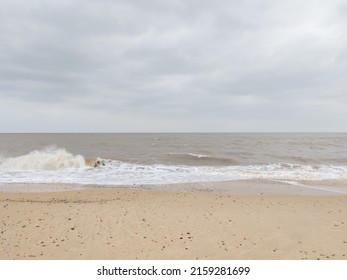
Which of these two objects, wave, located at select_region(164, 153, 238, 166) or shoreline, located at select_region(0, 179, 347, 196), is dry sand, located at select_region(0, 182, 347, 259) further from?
wave, located at select_region(164, 153, 238, 166)

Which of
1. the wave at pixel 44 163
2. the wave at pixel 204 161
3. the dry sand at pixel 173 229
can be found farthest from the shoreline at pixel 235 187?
the wave at pixel 204 161

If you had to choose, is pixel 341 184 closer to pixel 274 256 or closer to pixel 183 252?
pixel 274 256

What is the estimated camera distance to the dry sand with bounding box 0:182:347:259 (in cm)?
500

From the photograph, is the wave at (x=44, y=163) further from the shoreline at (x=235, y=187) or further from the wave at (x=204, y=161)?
the wave at (x=204, y=161)

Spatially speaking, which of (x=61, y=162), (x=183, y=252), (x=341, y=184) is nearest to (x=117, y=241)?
(x=183, y=252)

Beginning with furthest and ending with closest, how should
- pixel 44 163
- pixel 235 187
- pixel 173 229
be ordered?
pixel 44 163 < pixel 235 187 < pixel 173 229

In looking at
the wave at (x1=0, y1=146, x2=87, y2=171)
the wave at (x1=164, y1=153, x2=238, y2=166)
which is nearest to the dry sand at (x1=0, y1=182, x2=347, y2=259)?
the wave at (x1=0, y1=146, x2=87, y2=171)

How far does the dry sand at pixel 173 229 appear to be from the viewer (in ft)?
16.4

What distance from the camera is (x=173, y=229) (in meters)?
6.18

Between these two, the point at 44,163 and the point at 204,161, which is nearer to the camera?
the point at 44,163

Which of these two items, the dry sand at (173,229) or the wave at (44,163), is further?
the wave at (44,163)

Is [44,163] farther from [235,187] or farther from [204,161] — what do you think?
[235,187]

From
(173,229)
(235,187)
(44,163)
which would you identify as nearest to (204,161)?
(235,187)

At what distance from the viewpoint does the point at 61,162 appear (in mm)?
21422
